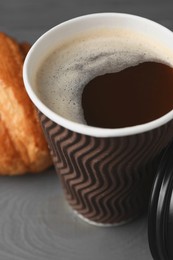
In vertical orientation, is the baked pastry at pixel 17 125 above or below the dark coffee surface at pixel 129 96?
below

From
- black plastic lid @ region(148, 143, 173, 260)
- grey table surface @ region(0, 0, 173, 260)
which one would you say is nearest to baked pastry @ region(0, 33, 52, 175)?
grey table surface @ region(0, 0, 173, 260)

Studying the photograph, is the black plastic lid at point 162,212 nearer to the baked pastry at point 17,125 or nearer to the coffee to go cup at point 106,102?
the coffee to go cup at point 106,102

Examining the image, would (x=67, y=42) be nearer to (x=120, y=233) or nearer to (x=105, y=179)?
(x=105, y=179)

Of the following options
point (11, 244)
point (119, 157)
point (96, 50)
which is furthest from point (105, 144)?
point (11, 244)

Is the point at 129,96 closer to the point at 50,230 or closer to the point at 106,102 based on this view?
the point at 106,102

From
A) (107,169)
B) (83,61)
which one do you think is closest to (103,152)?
(107,169)

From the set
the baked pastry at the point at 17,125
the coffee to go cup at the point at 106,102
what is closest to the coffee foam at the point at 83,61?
the coffee to go cup at the point at 106,102
